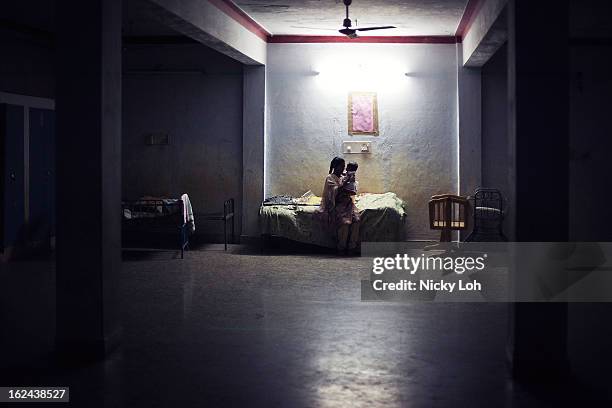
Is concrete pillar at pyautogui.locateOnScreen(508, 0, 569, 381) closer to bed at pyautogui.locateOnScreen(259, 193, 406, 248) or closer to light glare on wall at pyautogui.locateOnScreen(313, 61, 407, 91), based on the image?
bed at pyautogui.locateOnScreen(259, 193, 406, 248)

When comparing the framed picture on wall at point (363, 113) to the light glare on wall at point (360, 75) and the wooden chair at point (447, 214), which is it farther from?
the wooden chair at point (447, 214)

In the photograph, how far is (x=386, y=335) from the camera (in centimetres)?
532

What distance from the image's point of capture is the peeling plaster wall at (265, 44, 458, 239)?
36.0ft

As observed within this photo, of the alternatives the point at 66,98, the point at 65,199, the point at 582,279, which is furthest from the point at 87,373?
the point at 582,279

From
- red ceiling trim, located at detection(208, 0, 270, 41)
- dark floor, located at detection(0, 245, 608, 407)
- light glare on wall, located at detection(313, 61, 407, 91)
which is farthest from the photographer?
light glare on wall, located at detection(313, 61, 407, 91)

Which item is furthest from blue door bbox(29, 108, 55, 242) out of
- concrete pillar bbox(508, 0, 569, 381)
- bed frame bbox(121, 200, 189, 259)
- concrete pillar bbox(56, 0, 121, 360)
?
concrete pillar bbox(508, 0, 569, 381)

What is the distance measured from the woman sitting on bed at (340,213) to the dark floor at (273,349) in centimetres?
202

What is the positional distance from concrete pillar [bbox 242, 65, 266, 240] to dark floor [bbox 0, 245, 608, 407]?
3.22 metres

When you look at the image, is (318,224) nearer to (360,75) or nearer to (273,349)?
(360,75)

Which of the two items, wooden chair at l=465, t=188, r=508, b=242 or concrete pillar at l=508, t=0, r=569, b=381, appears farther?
wooden chair at l=465, t=188, r=508, b=242

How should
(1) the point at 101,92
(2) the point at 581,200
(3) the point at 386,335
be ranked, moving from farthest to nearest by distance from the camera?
1. (2) the point at 581,200
2. (3) the point at 386,335
3. (1) the point at 101,92

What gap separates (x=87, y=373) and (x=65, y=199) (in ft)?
3.98

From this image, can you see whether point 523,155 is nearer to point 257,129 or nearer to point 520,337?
point 520,337

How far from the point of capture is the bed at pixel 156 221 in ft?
32.0
